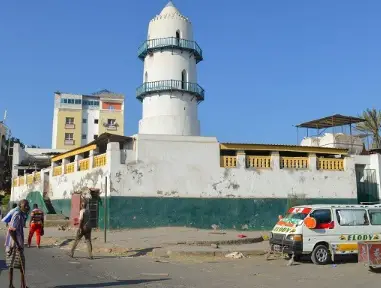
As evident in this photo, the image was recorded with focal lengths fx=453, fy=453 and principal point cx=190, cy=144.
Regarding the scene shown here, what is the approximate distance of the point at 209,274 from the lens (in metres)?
11.3

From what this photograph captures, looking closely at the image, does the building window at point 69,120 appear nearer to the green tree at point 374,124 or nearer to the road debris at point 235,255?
the green tree at point 374,124

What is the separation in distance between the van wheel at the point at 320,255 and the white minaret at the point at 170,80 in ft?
62.9

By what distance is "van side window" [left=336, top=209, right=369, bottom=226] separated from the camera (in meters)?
13.7

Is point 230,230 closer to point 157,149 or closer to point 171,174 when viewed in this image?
point 171,174

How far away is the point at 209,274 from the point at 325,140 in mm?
22012

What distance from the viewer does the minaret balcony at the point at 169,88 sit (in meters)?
31.8

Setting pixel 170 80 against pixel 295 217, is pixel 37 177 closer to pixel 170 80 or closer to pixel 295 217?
pixel 170 80

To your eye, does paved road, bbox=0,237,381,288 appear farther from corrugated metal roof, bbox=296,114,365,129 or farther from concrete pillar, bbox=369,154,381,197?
corrugated metal roof, bbox=296,114,365,129

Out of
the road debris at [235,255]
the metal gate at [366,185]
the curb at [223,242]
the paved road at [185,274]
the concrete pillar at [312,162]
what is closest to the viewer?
the paved road at [185,274]

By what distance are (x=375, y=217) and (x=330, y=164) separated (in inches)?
478

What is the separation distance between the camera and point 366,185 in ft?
91.0

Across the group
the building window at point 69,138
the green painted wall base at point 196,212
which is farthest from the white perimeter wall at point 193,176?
the building window at point 69,138

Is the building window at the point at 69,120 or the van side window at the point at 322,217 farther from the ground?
the building window at the point at 69,120

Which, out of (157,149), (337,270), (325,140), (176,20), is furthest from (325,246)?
(176,20)
